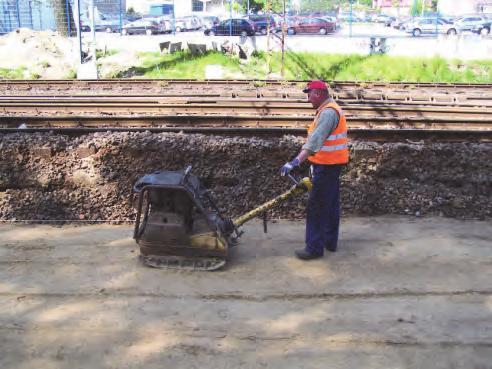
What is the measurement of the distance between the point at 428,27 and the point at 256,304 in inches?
1148

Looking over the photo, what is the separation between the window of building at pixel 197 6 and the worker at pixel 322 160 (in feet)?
113

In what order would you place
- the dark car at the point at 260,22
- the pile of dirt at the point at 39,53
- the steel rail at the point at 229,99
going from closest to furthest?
the steel rail at the point at 229,99, the pile of dirt at the point at 39,53, the dark car at the point at 260,22

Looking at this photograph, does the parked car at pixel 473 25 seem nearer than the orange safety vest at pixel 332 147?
No

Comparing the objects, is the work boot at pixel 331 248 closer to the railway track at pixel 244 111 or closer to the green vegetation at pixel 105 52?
the railway track at pixel 244 111

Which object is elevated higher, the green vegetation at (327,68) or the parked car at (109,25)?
the parked car at (109,25)

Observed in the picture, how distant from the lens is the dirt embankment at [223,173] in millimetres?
7047

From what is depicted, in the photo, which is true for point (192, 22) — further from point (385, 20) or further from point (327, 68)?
point (327, 68)

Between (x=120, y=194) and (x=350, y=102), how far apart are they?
8251 mm

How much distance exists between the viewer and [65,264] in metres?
5.69

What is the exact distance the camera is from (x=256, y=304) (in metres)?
4.93

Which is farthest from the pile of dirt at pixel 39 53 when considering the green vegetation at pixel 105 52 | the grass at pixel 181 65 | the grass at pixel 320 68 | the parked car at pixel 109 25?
the parked car at pixel 109 25

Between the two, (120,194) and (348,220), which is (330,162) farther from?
(120,194)

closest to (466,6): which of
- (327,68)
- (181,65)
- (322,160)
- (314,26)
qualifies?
(314,26)

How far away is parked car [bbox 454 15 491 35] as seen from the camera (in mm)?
30619
